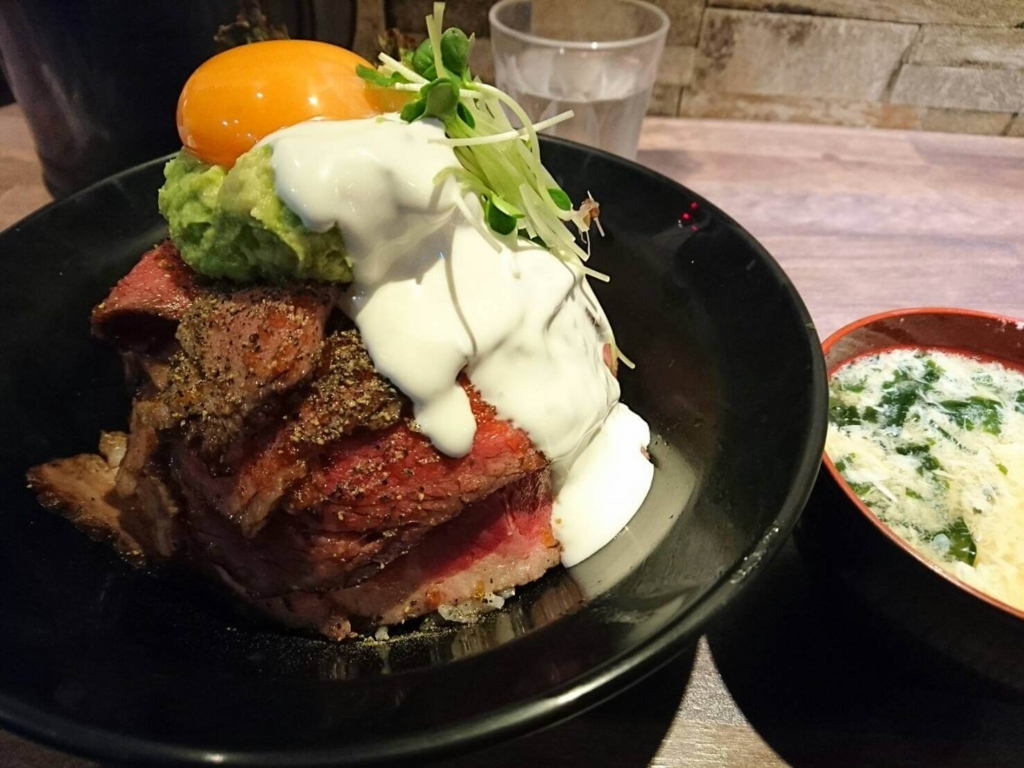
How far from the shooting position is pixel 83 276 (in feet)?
5.39

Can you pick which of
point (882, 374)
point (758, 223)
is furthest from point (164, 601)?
point (758, 223)

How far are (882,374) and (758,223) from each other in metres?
1.16

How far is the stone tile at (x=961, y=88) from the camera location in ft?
9.84

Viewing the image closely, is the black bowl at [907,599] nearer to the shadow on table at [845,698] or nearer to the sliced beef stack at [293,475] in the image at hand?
the shadow on table at [845,698]

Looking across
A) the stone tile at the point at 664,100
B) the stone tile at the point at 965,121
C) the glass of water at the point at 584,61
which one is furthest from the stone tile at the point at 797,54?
the glass of water at the point at 584,61

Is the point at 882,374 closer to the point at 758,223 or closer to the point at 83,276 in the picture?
the point at 758,223

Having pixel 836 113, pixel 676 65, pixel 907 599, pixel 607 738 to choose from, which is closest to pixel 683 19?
pixel 676 65

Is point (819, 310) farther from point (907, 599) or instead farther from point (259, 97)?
point (259, 97)

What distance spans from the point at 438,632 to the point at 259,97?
3.27 ft

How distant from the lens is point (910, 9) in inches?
111

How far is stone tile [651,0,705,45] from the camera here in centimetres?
282

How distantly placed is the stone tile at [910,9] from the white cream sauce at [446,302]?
202cm

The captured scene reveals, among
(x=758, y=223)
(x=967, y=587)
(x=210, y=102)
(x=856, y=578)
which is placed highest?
(x=210, y=102)

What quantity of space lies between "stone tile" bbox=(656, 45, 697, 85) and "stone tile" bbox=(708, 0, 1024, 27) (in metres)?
0.21
